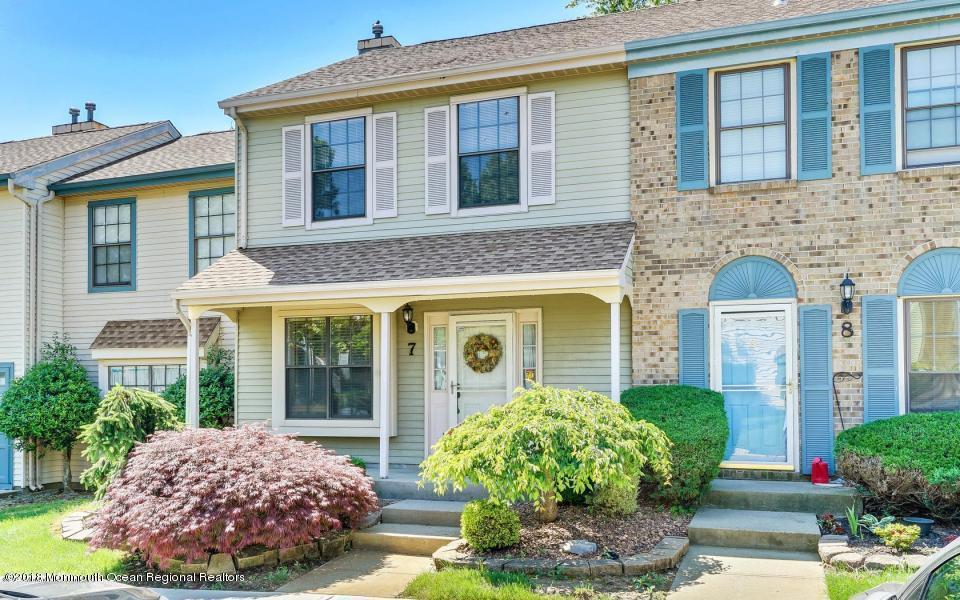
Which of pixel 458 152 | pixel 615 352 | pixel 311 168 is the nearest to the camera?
pixel 615 352

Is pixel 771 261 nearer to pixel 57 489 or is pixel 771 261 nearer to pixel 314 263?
pixel 314 263

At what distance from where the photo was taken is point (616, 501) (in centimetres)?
772

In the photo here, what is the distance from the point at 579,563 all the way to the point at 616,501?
1.30 metres

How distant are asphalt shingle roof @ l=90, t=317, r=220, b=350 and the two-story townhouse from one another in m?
7.03

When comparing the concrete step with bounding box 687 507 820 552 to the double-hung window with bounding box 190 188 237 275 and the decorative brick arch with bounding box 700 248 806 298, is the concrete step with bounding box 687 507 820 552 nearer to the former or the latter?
the decorative brick arch with bounding box 700 248 806 298

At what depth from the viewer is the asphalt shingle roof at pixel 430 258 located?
917 cm

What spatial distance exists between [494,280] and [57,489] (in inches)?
348

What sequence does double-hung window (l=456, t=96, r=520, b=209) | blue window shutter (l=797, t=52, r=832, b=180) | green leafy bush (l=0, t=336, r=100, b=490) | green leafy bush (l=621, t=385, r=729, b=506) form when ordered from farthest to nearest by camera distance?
green leafy bush (l=0, t=336, r=100, b=490) → double-hung window (l=456, t=96, r=520, b=209) → blue window shutter (l=797, t=52, r=832, b=180) → green leafy bush (l=621, t=385, r=729, b=506)

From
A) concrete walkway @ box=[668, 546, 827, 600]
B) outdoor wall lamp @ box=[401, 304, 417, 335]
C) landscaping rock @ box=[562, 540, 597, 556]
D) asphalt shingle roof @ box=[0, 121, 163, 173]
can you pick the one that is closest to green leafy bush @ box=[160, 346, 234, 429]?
outdoor wall lamp @ box=[401, 304, 417, 335]

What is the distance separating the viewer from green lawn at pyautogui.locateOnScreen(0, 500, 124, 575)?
7309 mm

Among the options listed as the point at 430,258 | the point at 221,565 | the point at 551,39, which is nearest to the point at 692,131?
the point at 551,39

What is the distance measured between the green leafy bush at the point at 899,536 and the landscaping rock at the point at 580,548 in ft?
8.08

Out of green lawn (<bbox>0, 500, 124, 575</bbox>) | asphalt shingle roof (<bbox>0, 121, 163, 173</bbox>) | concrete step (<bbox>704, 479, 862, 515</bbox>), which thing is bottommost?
green lawn (<bbox>0, 500, 124, 575</bbox>)

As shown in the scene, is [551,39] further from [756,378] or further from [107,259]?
[107,259]
